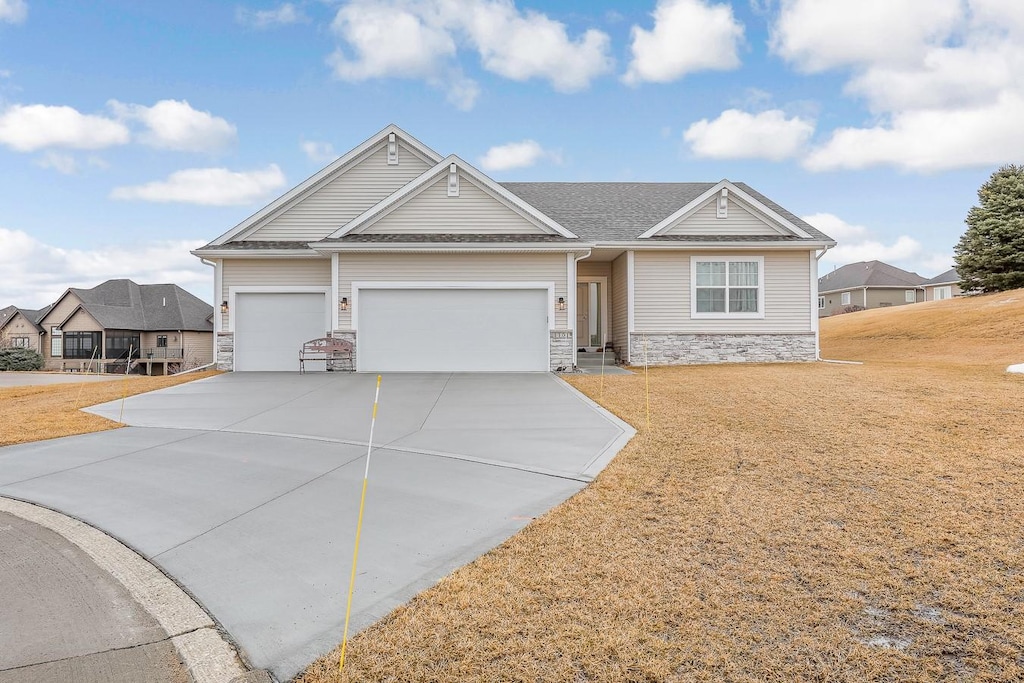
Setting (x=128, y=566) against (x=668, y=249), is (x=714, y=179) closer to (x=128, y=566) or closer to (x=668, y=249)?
(x=668, y=249)

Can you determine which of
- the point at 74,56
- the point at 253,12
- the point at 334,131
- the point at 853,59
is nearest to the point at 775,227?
the point at 853,59

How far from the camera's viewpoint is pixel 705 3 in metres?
14.3

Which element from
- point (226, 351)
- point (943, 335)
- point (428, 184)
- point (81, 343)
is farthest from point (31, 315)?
point (943, 335)

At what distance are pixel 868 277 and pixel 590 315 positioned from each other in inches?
1500

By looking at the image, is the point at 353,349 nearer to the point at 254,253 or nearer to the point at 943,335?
the point at 254,253

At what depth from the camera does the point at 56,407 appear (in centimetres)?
1068

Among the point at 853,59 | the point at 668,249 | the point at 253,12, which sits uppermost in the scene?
the point at 253,12

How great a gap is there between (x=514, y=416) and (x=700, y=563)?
550cm

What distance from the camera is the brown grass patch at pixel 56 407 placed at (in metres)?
8.55

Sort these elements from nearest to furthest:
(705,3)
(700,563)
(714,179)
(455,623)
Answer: (455,623)
(700,563)
(705,3)
(714,179)

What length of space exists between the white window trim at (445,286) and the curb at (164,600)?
10414 millimetres

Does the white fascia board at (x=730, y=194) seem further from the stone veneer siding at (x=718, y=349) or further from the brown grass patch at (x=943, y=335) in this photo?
the brown grass patch at (x=943, y=335)

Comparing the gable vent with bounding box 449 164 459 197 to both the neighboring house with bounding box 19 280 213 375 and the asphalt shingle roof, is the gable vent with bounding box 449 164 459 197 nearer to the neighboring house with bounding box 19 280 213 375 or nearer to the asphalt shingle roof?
the neighboring house with bounding box 19 280 213 375

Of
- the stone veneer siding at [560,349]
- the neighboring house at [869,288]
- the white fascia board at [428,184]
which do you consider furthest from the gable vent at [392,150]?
the neighboring house at [869,288]
